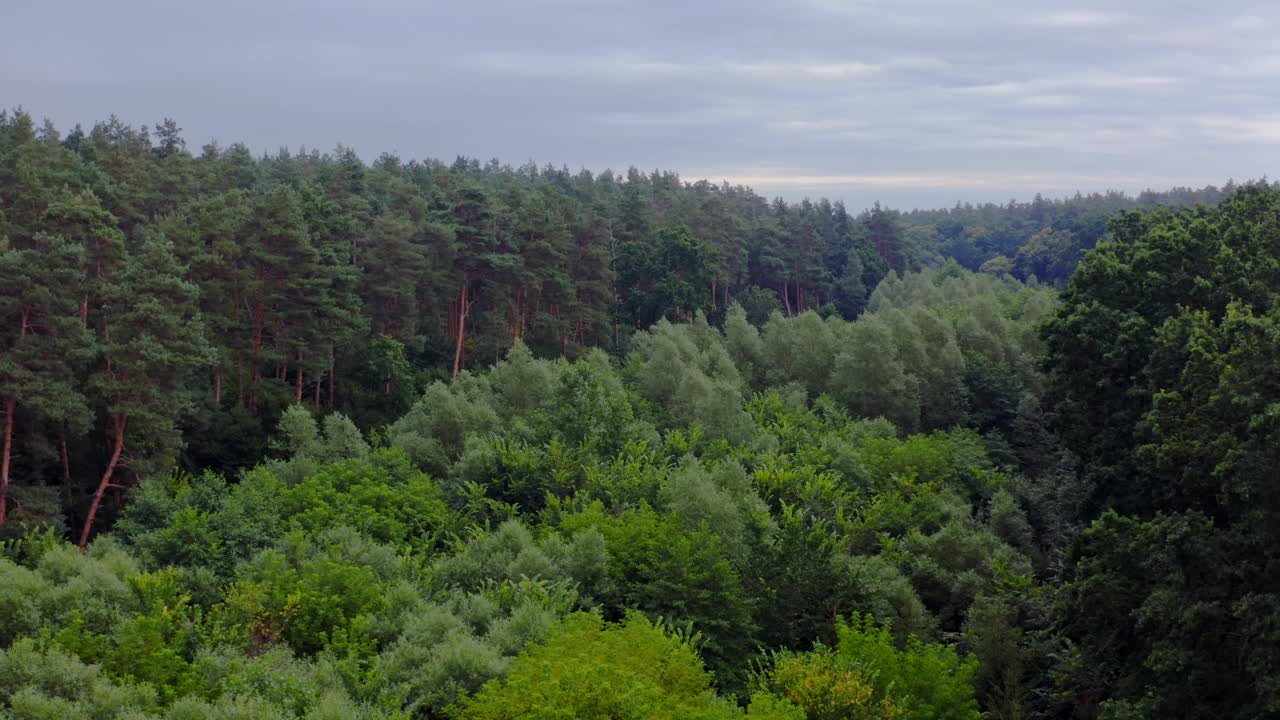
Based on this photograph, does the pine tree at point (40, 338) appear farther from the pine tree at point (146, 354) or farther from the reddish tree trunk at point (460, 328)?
the reddish tree trunk at point (460, 328)

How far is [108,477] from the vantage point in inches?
1718

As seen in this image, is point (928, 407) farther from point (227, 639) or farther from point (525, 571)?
point (227, 639)

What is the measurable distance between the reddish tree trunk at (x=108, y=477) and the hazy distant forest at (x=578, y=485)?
2.38ft

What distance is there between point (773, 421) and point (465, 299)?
107 feet

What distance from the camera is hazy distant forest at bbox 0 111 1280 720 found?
2258cm

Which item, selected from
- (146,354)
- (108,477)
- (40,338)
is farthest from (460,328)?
(40,338)

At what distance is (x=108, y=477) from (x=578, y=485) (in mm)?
22035

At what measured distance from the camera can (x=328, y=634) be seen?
1078 inches

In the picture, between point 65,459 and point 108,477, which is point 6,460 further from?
point 108,477

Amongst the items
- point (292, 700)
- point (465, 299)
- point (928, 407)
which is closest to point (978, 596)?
point (292, 700)

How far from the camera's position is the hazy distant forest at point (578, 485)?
22.6m

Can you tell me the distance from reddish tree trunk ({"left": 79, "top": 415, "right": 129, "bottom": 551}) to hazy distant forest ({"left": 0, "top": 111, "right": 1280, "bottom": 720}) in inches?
28.6

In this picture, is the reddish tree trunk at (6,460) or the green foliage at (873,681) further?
the reddish tree trunk at (6,460)

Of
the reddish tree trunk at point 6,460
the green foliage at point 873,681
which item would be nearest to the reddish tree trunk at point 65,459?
the reddish tree trunk at point 6,460
